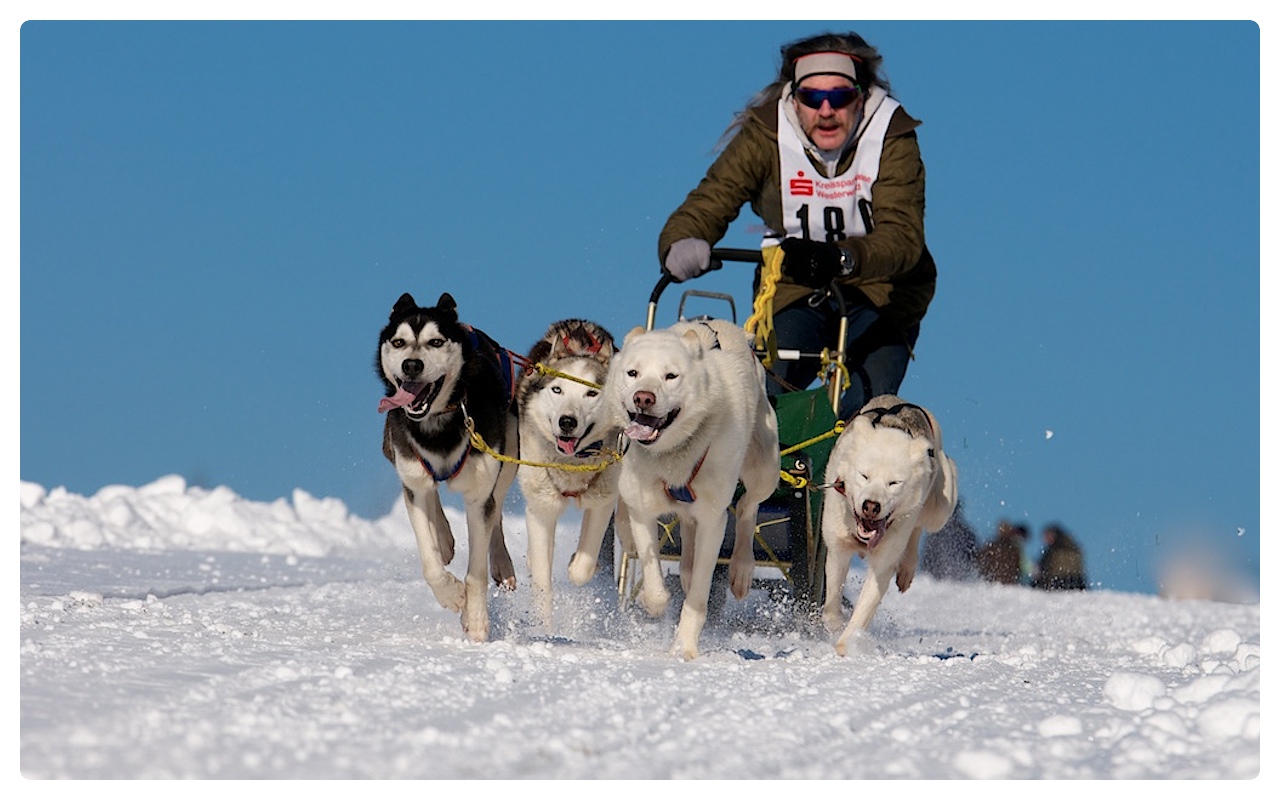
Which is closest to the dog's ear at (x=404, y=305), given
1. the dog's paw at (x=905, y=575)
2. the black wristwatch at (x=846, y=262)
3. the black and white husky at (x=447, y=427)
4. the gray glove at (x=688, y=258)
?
the black and white husky at (x=447, y=427)

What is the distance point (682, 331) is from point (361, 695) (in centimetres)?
173

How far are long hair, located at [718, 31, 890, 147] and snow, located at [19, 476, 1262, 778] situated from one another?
68.1 inches

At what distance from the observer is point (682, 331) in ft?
15.0

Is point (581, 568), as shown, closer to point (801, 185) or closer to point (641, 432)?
point (641, 432)

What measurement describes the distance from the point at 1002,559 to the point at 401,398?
9320mm

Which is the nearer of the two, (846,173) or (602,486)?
(602,486)

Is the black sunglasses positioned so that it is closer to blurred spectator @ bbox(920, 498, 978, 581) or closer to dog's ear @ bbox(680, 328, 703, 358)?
dog's ear @ bbox(680, 328, 703, 358)

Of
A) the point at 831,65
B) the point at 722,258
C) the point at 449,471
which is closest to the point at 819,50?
the point at 831,65

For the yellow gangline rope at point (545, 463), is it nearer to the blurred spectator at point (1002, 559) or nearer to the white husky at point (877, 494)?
the white husky at point (877, 494)

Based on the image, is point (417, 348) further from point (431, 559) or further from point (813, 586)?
Answer: point (813, 586)

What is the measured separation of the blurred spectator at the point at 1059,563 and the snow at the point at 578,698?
249 inches

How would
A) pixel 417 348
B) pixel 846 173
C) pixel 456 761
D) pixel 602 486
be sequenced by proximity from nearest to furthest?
pixel 456 761, pixel 417 348, pixel 602 486, pixel 846 173

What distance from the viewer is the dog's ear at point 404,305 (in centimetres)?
471

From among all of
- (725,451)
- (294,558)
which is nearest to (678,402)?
(725,451)
